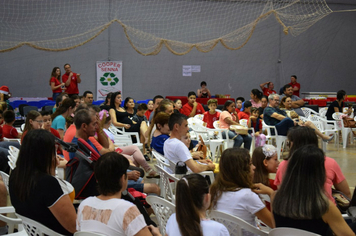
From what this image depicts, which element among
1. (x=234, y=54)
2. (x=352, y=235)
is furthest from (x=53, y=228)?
(x=234, y=54)

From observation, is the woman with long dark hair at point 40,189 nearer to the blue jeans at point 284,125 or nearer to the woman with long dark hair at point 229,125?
the woman with long dark hair at point 229,125

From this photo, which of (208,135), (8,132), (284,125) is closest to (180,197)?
(8,132)

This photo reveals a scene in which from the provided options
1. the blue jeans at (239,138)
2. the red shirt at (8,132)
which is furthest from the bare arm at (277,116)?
the red shirt at (8,132)

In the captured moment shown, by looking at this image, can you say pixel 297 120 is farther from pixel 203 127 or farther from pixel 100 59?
pixel 100 59

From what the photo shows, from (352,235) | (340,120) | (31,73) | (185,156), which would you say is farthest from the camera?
(31,73)

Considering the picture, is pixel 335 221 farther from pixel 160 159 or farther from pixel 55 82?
pixel 55 82

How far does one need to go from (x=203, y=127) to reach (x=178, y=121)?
11.8ft

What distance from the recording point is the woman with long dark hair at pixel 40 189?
2324mm

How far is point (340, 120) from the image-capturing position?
378 inches

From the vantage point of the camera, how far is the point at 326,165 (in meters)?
3.12

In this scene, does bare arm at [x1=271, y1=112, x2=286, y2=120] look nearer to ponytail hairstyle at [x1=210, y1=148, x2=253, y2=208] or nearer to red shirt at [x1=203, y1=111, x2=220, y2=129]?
red shirt at [x1=203, y1=111, x2=220, y2=129]

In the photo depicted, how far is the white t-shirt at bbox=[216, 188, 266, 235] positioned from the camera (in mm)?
2535

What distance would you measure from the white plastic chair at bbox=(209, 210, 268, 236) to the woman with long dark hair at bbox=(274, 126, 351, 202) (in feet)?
2.59

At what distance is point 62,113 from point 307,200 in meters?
4.33
